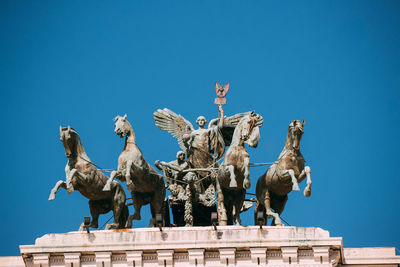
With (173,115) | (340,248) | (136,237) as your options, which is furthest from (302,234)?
(173,115)

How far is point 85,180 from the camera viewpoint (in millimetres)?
45344

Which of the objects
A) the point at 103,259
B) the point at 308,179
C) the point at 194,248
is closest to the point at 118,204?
the point at 103,259

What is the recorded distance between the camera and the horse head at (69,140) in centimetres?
4547

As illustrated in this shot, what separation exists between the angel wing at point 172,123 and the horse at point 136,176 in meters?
4.41

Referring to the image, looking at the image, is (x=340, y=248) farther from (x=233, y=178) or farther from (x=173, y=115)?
(x=173, y=115)

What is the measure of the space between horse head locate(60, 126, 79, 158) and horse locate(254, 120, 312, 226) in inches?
246

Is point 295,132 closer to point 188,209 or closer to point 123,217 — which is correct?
point 188,209

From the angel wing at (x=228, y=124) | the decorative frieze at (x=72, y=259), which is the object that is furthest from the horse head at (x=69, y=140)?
the angel wing at (x=228, y=124)

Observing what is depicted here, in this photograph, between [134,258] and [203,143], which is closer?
[134,258]

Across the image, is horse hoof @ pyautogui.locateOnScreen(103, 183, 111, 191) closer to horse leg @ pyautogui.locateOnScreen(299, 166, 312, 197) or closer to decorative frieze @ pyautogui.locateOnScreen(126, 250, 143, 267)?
decorative frieze @ pyautogui.locateOnScreen(126, 250, 143, 267)

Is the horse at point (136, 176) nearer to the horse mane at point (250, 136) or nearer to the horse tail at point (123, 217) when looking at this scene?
the horse tail at point (123, 217)

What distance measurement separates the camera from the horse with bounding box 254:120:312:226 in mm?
44562

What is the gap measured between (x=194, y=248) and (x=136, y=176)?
4.00 m

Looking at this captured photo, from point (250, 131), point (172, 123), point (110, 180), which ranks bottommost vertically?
point (110, 180)
